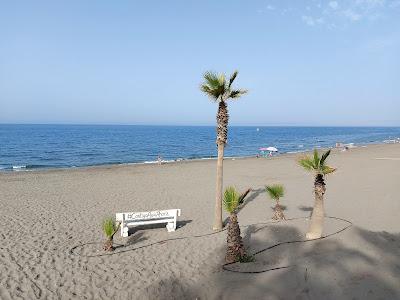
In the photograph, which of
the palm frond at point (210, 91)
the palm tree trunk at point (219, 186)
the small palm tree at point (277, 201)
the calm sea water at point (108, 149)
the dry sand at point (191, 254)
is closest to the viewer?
the dry sand at point (191, 254)

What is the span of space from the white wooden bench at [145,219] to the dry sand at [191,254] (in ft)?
1.19

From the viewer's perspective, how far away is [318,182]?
10117 mm

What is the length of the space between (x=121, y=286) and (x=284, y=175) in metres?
22.3

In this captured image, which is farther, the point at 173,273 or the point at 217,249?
the point at 217,249

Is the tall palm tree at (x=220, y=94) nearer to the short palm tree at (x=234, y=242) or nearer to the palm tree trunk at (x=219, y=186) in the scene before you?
the palm tree trunk at (x=219, y=186)

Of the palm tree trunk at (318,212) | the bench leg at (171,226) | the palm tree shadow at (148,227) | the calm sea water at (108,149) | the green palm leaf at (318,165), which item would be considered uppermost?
the green palm leaf at (318,165)

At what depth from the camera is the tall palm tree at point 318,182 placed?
994 centimetres

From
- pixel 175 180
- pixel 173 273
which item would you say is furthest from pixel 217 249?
pixel 175 180

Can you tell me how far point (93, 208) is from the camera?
16.8m

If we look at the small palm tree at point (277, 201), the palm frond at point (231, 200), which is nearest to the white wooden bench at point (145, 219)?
the palm frond at point (231, 200)

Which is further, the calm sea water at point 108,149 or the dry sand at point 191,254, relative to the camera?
the calm sea water at point 108,149

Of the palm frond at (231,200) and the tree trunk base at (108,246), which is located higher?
the palm frond at (231,200)

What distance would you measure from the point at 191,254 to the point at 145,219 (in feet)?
9.07

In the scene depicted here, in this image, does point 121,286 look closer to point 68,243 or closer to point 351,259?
point 68,243
